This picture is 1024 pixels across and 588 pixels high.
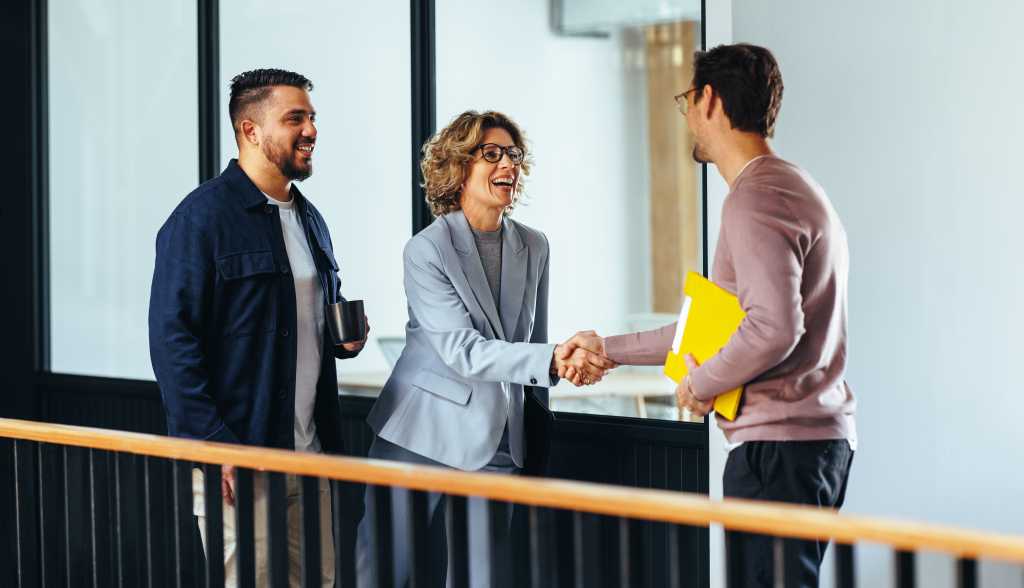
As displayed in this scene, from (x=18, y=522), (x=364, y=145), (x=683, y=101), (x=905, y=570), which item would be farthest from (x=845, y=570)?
(x=364, y=145)

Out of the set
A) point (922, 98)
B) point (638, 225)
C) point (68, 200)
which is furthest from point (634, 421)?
point (68, 200)

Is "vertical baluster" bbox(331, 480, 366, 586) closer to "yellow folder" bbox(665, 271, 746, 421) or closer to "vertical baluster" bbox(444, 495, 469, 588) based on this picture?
"vertical baluster" bbox(444, 495, 469, 588)

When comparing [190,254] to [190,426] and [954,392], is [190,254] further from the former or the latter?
[954,392]

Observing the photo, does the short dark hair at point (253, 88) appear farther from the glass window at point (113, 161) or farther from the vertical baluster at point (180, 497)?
the glass window at point (113, 161)

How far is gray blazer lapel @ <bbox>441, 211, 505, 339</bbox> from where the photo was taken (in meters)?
2.98

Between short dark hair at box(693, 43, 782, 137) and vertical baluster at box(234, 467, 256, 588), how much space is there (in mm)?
1136

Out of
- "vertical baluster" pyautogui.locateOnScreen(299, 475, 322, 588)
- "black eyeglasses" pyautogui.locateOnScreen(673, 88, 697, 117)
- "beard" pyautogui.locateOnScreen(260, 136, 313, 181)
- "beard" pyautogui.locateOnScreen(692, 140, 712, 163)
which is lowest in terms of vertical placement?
"vertical baluster" pyautogui.locateOnScreen(299, 475, 322, 588)

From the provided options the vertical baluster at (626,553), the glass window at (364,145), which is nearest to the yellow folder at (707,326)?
the vertical baluster at (626,553)

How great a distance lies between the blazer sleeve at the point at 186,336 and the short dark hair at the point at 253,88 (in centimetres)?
33

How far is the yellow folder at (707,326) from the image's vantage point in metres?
2.29

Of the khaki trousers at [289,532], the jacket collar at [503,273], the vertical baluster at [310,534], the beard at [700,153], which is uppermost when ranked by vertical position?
the beard at [700,153]

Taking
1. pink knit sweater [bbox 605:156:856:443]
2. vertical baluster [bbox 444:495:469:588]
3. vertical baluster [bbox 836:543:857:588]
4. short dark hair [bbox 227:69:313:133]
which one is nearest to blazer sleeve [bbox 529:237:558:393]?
short dark hair [bbox 227:69:313:133]

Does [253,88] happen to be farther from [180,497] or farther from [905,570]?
[905,570]

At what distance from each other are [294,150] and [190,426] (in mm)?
685
